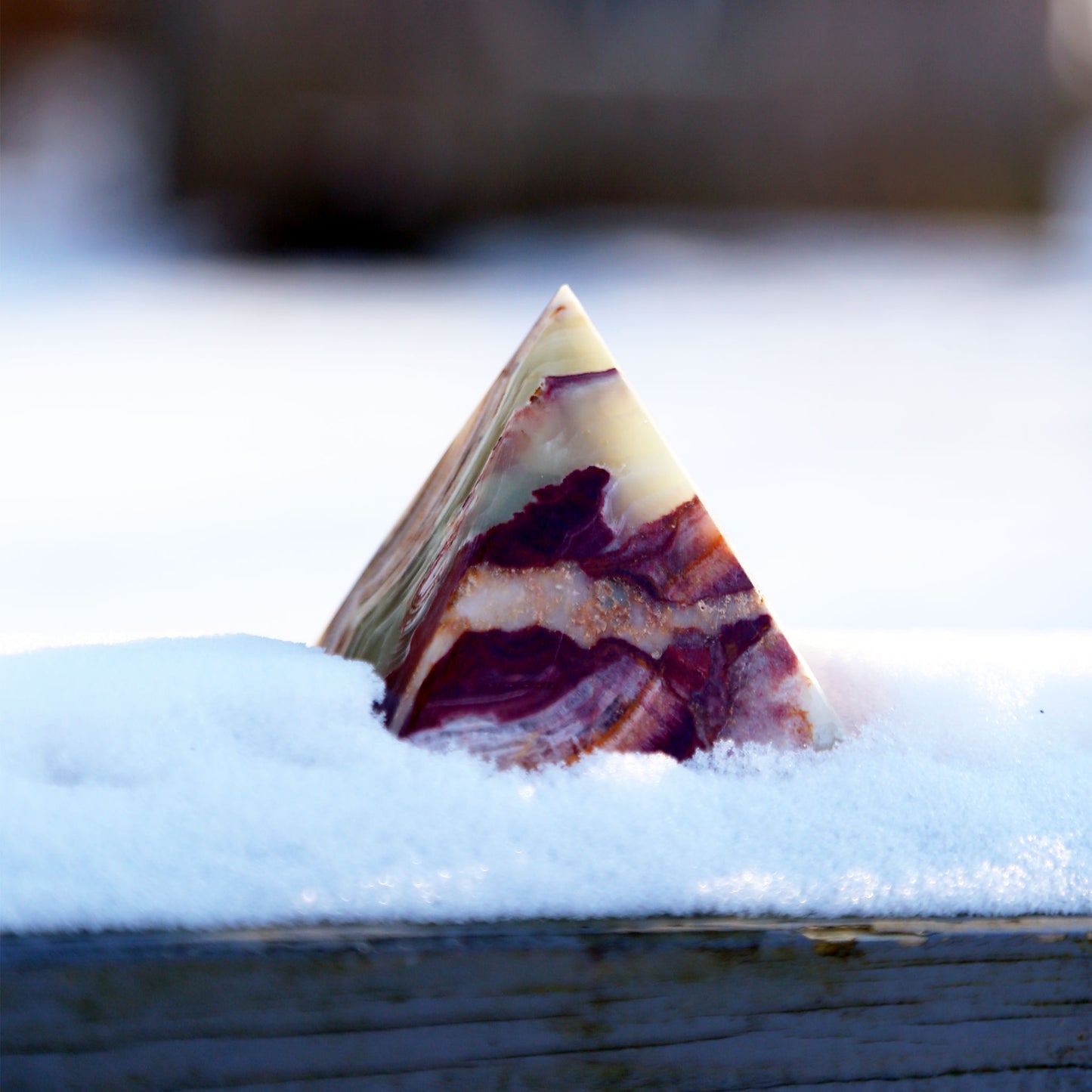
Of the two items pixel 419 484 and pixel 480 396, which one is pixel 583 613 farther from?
pixel 480 396

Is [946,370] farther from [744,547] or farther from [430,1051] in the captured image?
[430,1051]

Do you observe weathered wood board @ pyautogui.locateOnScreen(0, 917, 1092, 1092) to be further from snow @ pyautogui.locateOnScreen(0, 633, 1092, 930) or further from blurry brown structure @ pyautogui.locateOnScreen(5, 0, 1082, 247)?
blurry brown structure @ pyautogui.locateOnScreen(5, 0, 1082, 247)

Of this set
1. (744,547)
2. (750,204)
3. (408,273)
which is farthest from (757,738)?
(750,204)

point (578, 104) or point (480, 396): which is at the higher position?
point (578, 104)

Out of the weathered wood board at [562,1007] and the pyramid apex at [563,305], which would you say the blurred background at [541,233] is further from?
the weathered wood board at [562,1007]

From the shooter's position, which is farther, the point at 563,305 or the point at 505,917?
the point at 563,305

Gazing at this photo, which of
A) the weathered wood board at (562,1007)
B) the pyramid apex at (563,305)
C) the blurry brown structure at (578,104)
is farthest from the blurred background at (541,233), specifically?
the weathered wood board at (562,1007)

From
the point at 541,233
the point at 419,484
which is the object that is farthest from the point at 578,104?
the point at 419,484

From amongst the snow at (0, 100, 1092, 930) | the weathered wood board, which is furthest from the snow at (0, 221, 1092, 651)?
the weathered wood board
